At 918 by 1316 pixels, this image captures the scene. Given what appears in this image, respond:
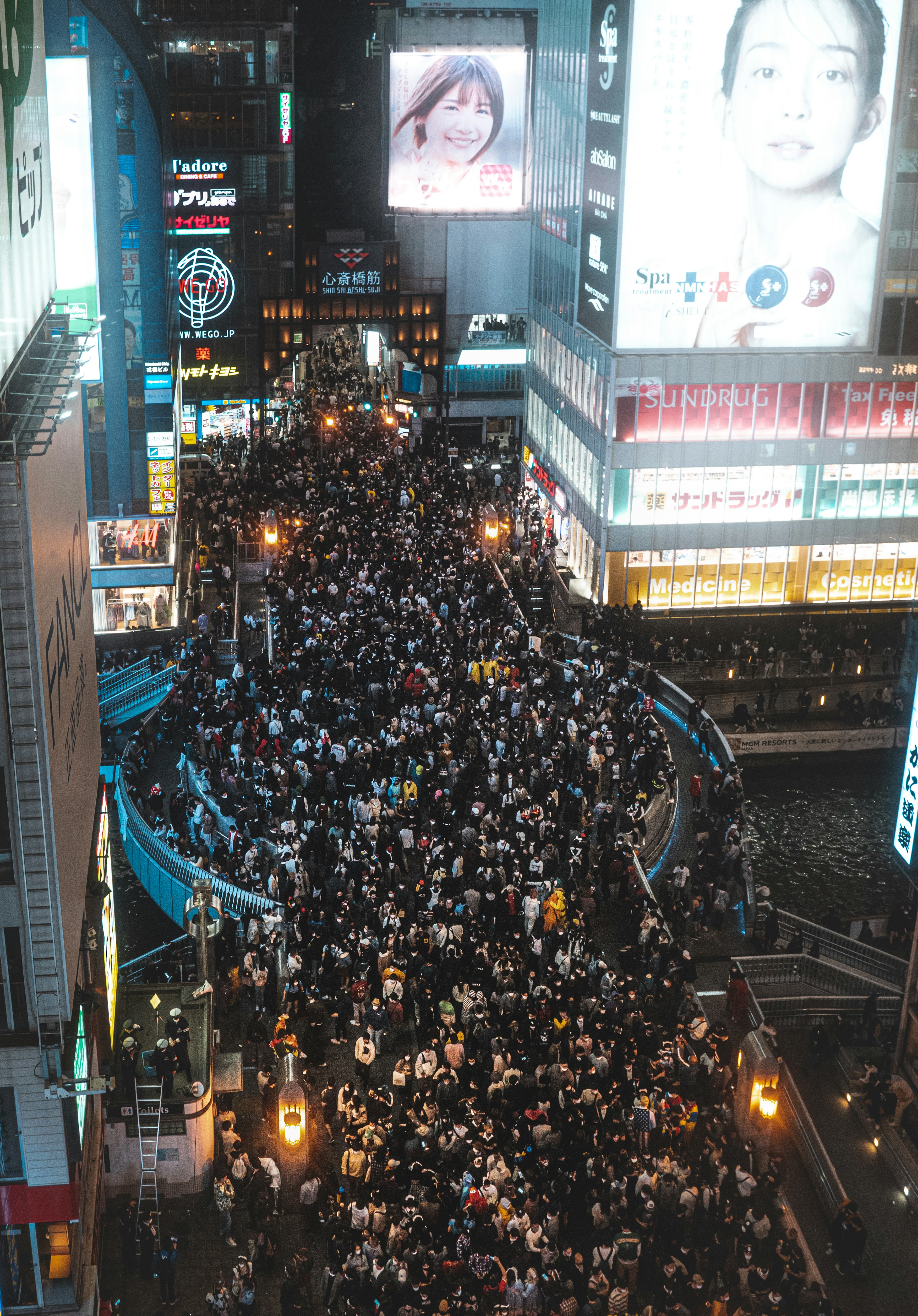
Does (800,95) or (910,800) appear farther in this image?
(800,95)

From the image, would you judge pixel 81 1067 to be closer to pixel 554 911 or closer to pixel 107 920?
pixel 107 920

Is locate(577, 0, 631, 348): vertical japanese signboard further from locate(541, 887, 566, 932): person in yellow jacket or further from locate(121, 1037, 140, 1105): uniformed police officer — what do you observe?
locate(121, 1037, 140, 1105): uniformed police officer

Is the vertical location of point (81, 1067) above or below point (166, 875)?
above

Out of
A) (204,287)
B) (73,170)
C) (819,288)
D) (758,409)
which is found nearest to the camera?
(73,170)

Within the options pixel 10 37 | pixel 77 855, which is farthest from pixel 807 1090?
pixel 10 37

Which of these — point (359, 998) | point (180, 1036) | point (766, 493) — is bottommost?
point (359, 998)

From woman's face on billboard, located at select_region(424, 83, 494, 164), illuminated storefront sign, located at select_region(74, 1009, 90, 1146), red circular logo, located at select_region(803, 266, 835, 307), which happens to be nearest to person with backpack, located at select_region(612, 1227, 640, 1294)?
illuminated storefront sign, located at select_region(74, 1009, 90, 1146)

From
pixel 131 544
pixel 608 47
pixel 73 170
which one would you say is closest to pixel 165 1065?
pixel 131 544
